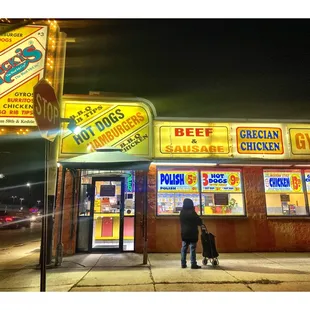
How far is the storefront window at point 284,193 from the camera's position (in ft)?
31.9

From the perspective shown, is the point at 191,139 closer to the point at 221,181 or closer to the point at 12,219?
the point at 221,181

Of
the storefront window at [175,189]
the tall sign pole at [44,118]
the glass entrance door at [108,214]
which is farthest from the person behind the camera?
A: the storefront window at [175,189]

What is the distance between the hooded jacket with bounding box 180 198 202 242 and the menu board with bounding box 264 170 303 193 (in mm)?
4001

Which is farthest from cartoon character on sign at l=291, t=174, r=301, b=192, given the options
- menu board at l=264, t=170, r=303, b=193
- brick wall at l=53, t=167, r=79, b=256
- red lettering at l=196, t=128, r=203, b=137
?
brick wall at l=53, t=167, r=79, b=256

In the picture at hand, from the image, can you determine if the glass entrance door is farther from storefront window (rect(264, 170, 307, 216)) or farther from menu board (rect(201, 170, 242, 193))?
storefront window (rect(264, 170, 307, 216))

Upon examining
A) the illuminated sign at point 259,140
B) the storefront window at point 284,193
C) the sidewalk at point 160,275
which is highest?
the illuminated sign at point 259,140

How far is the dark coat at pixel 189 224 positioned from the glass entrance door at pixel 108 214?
285 cm

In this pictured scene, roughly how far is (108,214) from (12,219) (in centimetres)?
1524

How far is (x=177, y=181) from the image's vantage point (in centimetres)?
972

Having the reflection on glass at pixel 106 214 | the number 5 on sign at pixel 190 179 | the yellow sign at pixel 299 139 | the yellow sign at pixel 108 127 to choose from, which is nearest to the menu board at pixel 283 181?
the yellow sign at pixel 299 139

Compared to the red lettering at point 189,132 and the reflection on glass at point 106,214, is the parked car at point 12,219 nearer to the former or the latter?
the reflection on glass at point 106,214

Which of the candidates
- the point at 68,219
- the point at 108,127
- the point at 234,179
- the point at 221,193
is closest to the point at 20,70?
the point at 108,127

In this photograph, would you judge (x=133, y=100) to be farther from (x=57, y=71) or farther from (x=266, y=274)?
(x=266, y=274)
